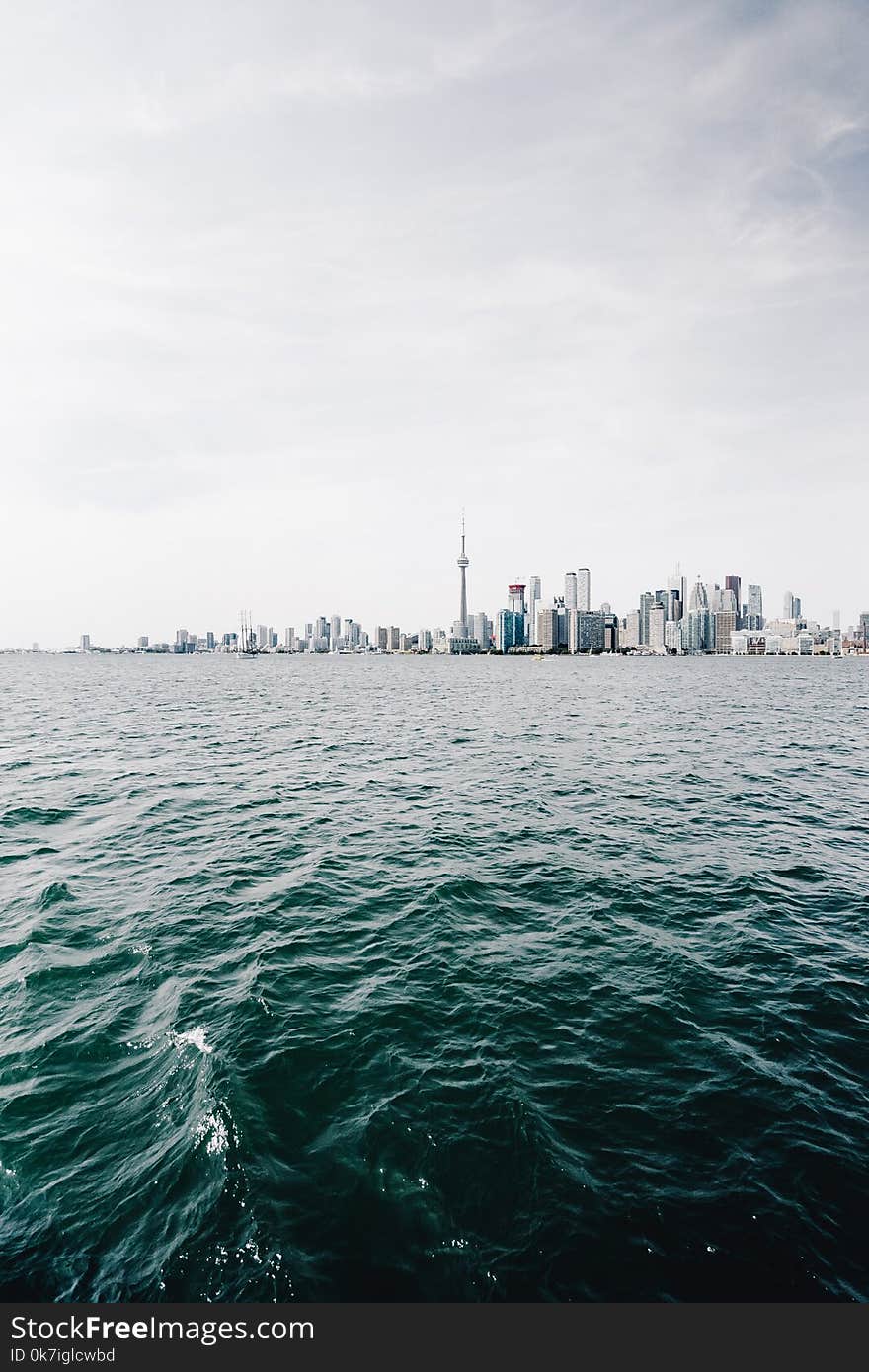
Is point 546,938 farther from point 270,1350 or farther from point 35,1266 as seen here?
point 35,1266

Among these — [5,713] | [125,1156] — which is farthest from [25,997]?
[5,713]

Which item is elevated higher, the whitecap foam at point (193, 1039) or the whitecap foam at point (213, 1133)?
the whitecap foam at point (193, 1039)

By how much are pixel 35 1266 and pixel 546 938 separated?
14.5 metres

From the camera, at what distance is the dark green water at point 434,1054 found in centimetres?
965

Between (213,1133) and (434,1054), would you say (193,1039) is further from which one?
(434,1054)

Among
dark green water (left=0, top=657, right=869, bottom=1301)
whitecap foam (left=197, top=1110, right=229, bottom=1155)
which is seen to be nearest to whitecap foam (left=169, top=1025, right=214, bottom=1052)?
dark green water (left=0, top=657, right=869, bottom=1301)

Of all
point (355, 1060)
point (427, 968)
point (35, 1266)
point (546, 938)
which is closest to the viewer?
point (35, 1266)

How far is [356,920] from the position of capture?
21109 millimetres

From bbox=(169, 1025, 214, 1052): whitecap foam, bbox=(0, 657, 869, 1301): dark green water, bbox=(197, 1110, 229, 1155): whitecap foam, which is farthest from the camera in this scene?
bbox=(169, 1025, 214, 1052): whitecap foam

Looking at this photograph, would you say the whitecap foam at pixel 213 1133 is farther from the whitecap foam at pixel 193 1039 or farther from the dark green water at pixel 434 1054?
the whitecap foam at pixel 193 1039

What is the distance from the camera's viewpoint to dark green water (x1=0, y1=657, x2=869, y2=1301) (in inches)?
380

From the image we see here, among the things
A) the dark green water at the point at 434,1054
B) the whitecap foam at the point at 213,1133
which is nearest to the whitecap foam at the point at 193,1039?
the dark green water at the point at 434,1054

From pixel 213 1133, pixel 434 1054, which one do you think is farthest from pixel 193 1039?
pixel 434 1054

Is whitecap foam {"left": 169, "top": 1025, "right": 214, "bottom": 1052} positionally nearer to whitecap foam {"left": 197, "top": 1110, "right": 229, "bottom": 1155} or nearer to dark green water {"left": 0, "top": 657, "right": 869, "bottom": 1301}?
dark green water {"left": 0, "top": 657, "right": 869, "bottom": 1301}
